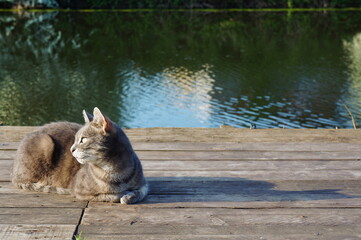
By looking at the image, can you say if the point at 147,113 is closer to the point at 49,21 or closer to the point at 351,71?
the point at 351,71

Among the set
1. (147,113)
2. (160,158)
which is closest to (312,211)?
(160,158)

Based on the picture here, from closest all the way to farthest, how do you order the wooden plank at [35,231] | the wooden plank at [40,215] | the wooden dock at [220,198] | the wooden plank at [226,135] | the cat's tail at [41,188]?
the wooden plank at [35,231] → the wooden dock at [220,198] → the wooden plank at [40,215] → the cat's tail at [41,188] → the wooden plank at [226,135]

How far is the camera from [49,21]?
3066 centimetres

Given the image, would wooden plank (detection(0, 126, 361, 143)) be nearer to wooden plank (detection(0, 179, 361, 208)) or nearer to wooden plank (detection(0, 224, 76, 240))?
wooden plank (detection(0, 179, 361, 208))

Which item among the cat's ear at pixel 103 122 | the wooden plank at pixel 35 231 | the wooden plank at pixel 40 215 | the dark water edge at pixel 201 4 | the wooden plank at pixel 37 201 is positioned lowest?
the dark water edge at pixel 201 4

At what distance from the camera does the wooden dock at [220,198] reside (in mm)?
2883

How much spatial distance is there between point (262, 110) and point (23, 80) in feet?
25.2

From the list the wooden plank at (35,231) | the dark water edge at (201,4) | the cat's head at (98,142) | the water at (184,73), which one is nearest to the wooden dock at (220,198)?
the wooden plank at (35,231)

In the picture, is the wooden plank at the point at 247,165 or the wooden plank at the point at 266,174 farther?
the wooden plank at the point at 247,165

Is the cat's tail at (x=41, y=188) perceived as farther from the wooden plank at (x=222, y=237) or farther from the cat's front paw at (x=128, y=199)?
the wooden plank at (x=222, y=237)

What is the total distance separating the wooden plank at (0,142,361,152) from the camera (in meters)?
4.63

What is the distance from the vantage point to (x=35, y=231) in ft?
9.34

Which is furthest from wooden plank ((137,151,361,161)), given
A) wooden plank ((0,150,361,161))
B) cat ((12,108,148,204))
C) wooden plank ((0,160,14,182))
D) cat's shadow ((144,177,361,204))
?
wooden plank ((0,160,14,182))

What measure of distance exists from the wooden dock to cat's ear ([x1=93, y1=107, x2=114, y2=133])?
529 mm
